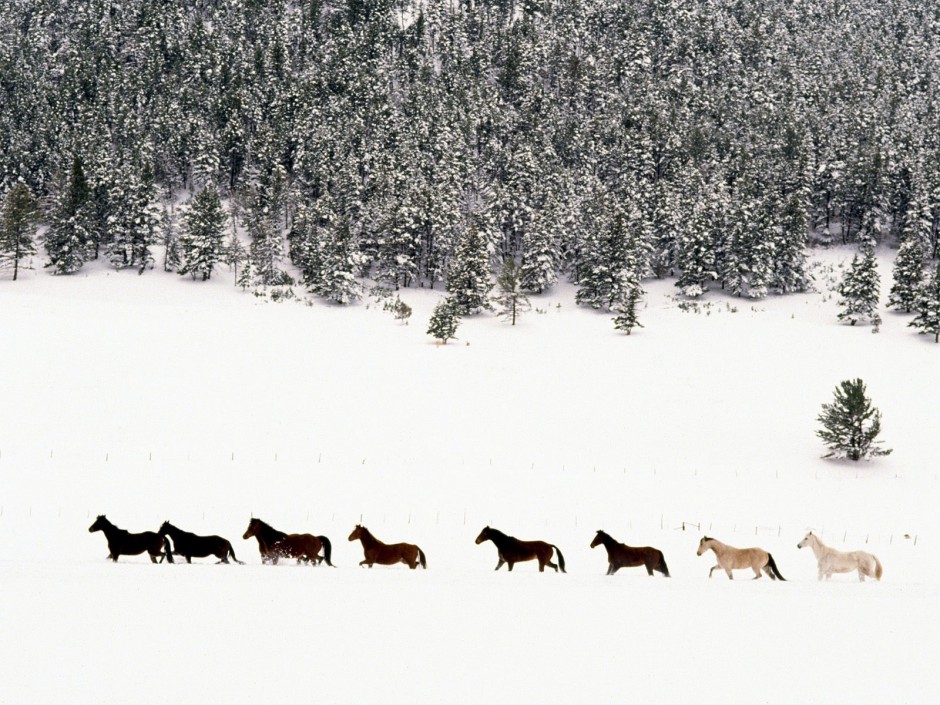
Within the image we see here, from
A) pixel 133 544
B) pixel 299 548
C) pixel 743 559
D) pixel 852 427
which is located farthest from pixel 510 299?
pixel 133 544

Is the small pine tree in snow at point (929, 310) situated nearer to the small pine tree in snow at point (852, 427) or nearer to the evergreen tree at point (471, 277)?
the small pine tree in snow at point (852, 427)

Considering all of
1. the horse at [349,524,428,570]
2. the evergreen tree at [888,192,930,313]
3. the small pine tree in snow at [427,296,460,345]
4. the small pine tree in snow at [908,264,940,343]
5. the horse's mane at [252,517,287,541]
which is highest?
the evergreen tree at [888,192,930,313]

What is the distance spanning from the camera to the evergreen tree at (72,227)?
8450cm

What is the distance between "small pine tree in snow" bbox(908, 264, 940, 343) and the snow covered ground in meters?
2.24

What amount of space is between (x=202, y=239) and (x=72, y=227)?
51.8 feet

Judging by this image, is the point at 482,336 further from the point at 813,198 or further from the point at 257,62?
the point at 257,62

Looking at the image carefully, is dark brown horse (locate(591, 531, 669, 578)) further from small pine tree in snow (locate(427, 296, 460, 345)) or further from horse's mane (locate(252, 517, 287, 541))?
small pine tree in snow (locate(427, 296, 460, 345))

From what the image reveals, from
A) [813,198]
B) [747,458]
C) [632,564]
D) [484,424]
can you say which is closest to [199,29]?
[813,198]

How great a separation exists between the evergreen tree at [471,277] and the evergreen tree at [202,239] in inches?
1192

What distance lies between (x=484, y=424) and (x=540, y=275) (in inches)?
2066

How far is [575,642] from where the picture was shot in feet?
26.5

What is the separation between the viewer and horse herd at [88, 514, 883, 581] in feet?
42.2

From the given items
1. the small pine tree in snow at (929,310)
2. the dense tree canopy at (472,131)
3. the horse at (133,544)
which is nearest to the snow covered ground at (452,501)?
the horse at (133,544)

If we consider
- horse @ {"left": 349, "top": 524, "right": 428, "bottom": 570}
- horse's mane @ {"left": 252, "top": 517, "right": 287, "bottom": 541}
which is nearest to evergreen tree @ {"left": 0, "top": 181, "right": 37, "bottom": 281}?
horse's mane @ {"left": 252, "top": 517, "right": 287, "bottom": 541}
